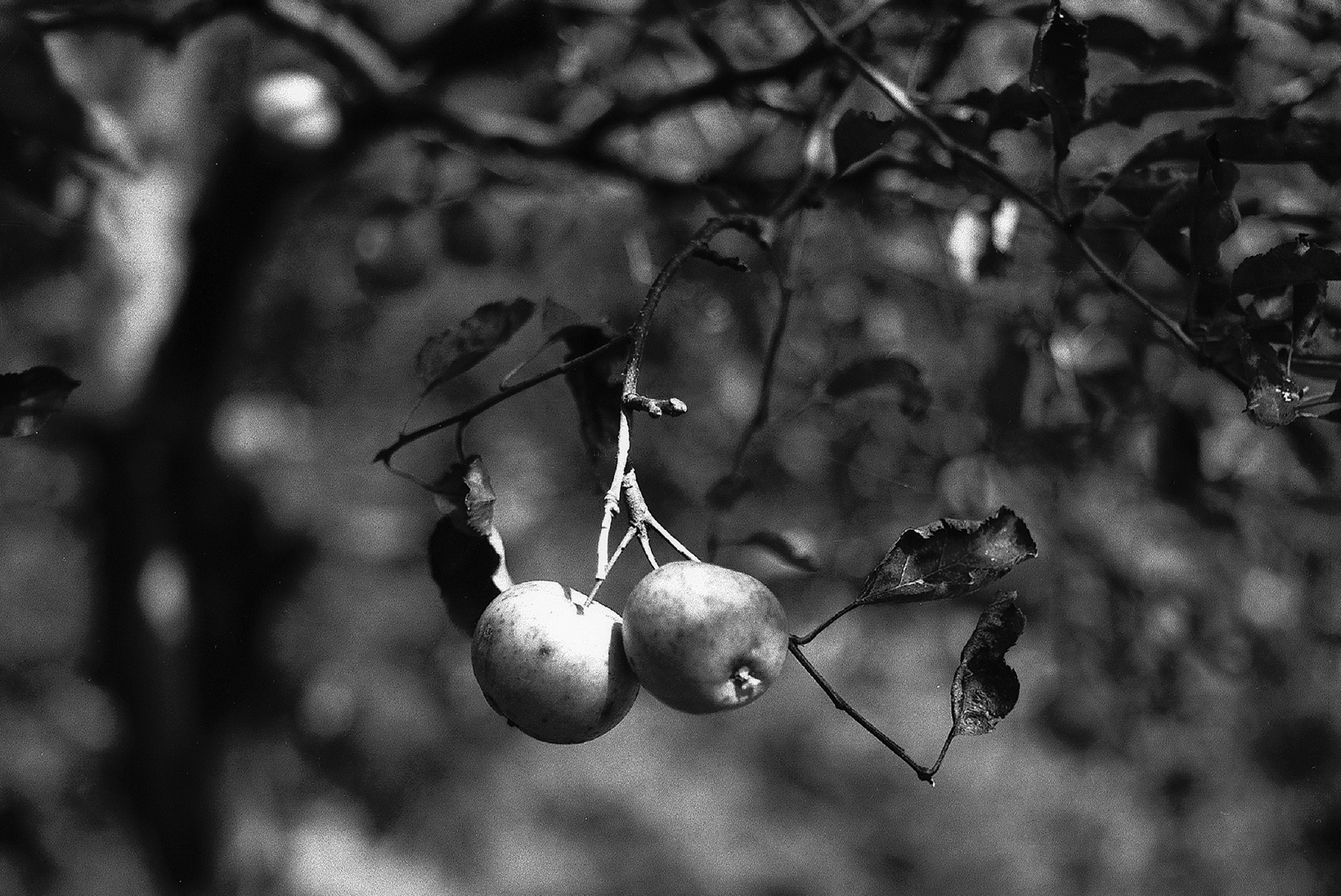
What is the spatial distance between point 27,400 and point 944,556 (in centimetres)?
63

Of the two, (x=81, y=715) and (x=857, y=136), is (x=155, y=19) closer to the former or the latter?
(x=857, y=136)

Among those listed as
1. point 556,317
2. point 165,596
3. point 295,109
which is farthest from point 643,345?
point 165,596

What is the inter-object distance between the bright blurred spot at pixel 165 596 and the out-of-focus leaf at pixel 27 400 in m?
1.95

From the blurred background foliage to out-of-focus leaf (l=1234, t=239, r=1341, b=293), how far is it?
16 cm

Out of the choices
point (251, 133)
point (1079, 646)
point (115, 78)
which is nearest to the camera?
point (1079, 646)

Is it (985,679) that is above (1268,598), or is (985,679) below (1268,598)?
above

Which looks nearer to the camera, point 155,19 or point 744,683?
point 744,683

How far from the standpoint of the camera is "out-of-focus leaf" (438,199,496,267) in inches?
67.6

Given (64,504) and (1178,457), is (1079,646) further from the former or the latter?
(64,504)

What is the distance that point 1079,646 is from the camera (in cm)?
170

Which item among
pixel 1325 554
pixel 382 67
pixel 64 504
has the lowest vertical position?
pixel 64 504

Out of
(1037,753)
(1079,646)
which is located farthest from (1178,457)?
(1037,753)

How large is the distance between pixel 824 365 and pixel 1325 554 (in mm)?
1023

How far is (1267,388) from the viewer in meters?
0.68
